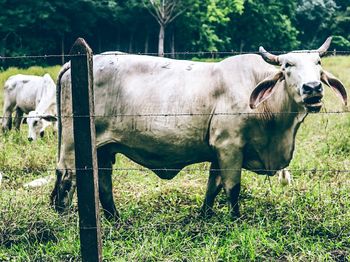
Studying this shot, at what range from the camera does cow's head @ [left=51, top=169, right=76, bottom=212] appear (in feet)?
15.9

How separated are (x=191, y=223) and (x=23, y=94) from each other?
7.04 metres

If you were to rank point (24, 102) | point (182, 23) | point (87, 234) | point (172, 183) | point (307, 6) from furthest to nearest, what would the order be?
point (307, 6), point (182, 23), point (24, 102), point (172, 183), point (87, 234)

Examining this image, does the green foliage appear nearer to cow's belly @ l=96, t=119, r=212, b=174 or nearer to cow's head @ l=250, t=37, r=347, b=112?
cow's belly @ l=96, t=119, r=212, b=174

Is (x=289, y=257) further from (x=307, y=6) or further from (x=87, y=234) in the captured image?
(x=307, y=6)

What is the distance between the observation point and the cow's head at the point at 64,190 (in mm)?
4848

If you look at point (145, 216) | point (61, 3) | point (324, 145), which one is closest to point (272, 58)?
point (145, 216)

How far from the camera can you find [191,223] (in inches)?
182

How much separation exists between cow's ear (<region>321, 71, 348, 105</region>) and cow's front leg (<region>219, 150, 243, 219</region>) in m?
0.95

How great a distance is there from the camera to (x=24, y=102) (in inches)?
421

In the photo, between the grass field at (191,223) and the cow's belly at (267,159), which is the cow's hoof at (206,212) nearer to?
the grass field at (191,223)

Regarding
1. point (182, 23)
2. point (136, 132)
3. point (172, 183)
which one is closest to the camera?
point (136, 132)

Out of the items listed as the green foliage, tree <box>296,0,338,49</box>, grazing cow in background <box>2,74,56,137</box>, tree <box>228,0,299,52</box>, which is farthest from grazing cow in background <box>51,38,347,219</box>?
tree <box>296,0,338,49</box>

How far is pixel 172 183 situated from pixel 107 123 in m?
1.32

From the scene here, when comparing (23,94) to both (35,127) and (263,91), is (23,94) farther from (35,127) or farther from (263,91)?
(263,91)
